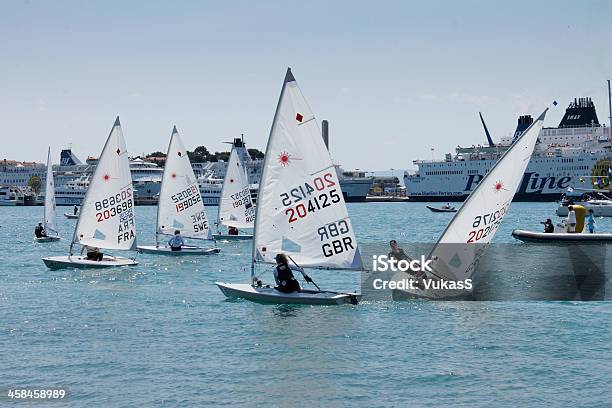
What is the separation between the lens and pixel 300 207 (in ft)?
77.0

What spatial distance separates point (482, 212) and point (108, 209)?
1720 centimetres

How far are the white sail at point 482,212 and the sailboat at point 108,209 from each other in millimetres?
15379

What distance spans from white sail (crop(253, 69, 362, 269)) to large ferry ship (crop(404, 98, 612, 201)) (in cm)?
11982

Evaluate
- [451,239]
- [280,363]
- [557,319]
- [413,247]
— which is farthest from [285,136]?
[413,247]

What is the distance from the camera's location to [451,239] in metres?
23.6

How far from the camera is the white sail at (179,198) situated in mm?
43750

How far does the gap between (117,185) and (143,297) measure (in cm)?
890

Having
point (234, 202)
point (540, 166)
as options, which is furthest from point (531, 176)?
point (234, 202)

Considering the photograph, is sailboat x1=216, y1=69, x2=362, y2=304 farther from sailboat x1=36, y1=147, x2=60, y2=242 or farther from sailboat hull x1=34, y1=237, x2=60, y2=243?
sailboat hull x1=34, y1=237, x2=60, y2=243

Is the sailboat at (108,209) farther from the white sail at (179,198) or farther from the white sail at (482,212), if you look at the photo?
the white sail at (482,212)

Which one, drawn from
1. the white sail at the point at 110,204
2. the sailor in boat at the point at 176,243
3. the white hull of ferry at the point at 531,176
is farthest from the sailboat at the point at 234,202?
the white hull of ferry at the point at 531,176

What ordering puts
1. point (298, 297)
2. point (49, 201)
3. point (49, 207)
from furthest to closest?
point (49, 207), point (49, 201), point (298, 297)

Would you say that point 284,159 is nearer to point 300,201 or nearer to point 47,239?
point 300,201

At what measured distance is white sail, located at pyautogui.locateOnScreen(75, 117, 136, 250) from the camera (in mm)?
35000
